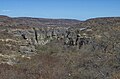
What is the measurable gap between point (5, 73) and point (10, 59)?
14287mm

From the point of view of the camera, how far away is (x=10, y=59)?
52.3m

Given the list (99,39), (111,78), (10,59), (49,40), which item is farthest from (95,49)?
(111,78)

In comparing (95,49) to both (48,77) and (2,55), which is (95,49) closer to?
(2,55)

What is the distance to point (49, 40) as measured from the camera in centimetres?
10050

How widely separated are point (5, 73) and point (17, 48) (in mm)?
27980

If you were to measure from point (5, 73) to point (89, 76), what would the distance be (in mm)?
12461

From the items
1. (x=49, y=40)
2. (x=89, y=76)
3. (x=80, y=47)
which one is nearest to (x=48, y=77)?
(x=89, y=76)

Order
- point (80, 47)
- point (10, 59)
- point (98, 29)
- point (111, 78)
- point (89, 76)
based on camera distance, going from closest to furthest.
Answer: point (111, 78) < point (89, 76) < point (10, 59) < point (80, 47) < point (98, 29)

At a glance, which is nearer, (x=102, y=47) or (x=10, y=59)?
(x=10, y=59)

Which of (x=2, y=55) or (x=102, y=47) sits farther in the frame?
(x=102, y=47)

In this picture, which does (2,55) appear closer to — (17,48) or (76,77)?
(17,48)

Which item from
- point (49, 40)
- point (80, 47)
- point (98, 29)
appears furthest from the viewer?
point (49, 40)

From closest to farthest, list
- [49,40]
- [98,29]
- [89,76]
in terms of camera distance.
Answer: [89,76]
[98,29]
[49,40]

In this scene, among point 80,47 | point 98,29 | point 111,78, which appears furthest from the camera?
point 98,29
